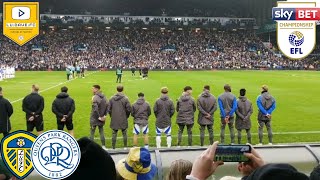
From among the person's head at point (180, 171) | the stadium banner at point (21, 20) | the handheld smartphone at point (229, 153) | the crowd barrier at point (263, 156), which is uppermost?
the stadium banner at point (21, 20)

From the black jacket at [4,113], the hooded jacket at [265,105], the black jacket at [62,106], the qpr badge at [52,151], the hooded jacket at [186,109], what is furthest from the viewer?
the hooded jacket at [265,105]

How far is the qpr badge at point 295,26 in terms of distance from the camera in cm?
1058

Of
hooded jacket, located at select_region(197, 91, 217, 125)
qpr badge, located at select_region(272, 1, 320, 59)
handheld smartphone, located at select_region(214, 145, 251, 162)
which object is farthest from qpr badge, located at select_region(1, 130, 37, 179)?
hooded jacket, located at select_region(197, 91, 217, 125)

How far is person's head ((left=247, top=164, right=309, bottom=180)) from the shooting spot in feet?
6.97

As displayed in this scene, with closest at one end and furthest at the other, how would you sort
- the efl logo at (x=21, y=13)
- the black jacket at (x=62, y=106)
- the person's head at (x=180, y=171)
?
the person's head at (x=180, y=171), the efl logo at (x=21, y=13), the black jacket at (x=62, y=106)

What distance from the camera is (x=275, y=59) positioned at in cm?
7712

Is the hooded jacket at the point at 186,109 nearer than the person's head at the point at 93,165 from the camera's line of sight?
No

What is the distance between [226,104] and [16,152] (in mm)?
11095

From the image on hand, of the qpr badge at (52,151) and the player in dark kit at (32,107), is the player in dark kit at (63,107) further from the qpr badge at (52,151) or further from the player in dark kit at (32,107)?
the qpr badge at (52,151)

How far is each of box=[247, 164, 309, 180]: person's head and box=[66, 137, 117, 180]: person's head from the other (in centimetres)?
78

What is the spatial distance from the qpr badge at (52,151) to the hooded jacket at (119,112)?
1071 centimetres

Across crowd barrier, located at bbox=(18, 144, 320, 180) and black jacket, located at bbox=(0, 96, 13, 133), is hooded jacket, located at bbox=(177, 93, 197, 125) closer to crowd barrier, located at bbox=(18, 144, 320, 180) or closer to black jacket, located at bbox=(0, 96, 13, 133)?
black jacket, located at bbox=(0, 96, 13, 133)

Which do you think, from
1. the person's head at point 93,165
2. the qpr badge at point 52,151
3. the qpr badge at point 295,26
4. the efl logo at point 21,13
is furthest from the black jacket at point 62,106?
the person's head at point 93,165

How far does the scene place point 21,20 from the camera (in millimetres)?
13812
